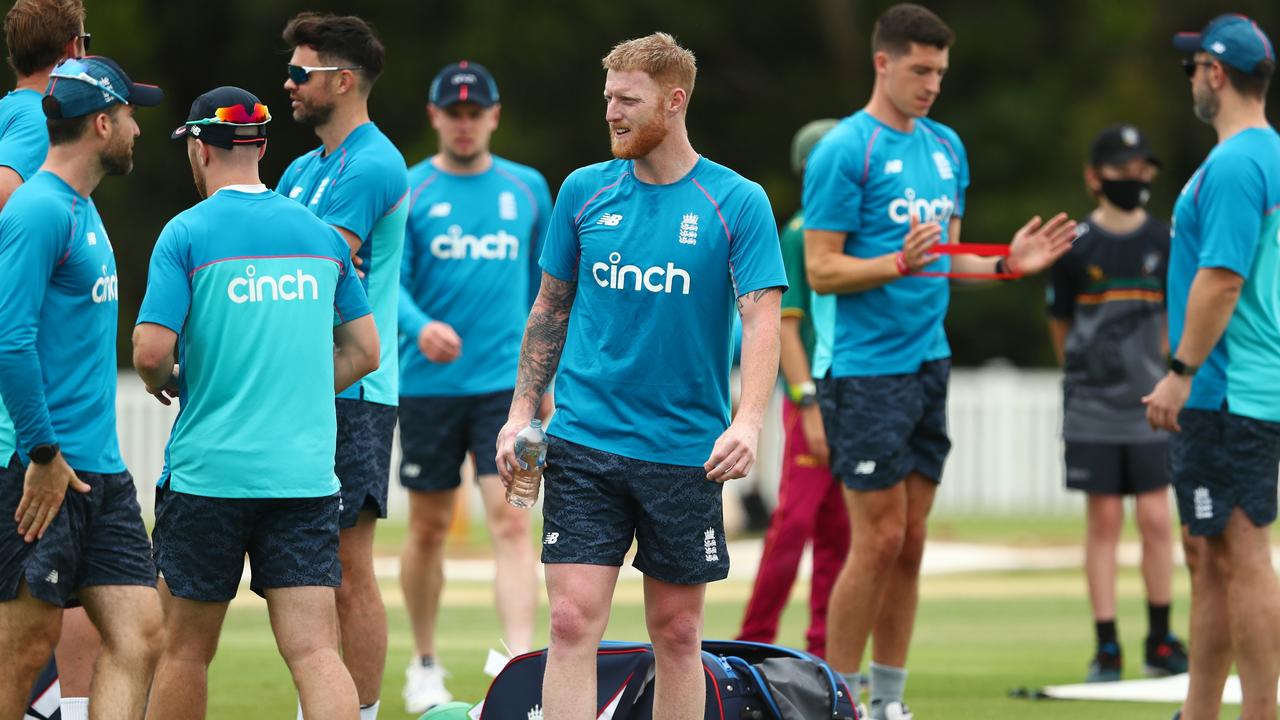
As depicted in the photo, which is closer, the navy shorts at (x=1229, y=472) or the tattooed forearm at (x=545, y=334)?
the tattooed forearm at (x=545, y=334)

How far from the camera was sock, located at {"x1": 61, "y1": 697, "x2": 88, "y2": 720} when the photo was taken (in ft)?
20.5

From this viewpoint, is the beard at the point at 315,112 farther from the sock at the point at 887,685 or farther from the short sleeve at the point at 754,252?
the sock at the point at 887,685

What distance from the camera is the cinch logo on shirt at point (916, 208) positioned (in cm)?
762

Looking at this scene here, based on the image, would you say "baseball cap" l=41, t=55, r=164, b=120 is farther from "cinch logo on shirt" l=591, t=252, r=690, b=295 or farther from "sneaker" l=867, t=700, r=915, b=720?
"sneaker" l=867, t=700, r=915, b=720

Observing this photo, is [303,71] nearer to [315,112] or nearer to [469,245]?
[315,112]

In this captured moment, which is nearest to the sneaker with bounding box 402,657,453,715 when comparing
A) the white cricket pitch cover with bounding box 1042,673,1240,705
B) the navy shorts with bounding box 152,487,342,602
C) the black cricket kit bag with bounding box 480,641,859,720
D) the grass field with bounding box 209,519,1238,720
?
the grass field with bounding box 209,519,1238,720

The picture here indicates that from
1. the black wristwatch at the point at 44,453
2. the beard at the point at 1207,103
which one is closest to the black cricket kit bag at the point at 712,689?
the black wristwatch at the point at 44,453

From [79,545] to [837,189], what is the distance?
3433 millimetres

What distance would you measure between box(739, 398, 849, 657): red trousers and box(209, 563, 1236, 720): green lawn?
731mm

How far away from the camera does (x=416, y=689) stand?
826 cm

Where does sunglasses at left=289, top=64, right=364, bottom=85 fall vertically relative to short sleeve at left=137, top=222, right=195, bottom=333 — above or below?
above

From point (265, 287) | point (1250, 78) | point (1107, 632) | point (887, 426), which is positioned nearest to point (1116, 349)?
point (1107, 632)

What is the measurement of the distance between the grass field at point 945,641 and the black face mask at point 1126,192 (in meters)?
2.54

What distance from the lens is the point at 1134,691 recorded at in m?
8.53
